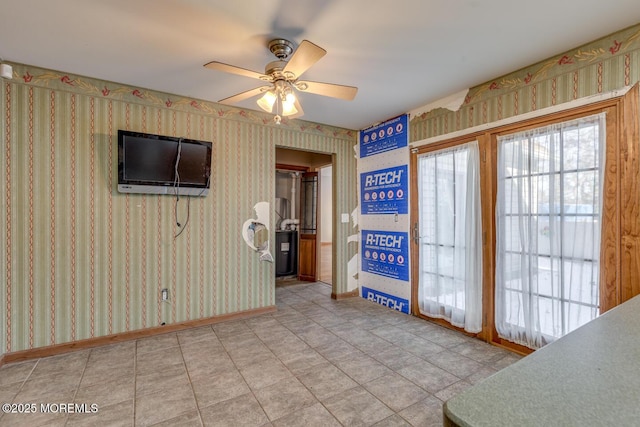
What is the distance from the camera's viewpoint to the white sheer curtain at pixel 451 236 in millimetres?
2998

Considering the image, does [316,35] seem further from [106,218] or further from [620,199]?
[106,218]

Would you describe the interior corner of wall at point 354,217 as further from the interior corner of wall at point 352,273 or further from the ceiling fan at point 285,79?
the ceiling fan at point 285,79

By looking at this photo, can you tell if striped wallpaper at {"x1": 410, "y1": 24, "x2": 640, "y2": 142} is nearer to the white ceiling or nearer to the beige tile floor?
the white ceiling

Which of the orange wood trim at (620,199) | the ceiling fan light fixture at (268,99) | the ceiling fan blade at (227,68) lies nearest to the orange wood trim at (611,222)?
the orange wood trim at (620,199)

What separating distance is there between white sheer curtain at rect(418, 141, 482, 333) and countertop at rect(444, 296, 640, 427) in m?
2.29

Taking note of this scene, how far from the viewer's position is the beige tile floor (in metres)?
1.88

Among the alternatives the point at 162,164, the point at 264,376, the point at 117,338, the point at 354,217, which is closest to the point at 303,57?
the point at 162,164

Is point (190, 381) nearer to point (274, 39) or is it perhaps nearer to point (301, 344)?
point (301, 344)

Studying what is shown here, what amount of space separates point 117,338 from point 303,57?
3119 millimetres

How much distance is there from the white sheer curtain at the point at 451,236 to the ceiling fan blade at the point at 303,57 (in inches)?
77.4

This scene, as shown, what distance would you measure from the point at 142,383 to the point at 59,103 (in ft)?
8.46

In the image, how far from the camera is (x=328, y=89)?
2312 mm

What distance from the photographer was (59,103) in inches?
108

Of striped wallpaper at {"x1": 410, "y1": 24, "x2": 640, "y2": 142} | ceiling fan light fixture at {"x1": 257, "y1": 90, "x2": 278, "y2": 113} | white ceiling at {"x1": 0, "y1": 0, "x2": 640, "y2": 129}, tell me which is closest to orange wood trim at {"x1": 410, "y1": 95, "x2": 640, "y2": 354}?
striped wallpaper at {"x1": 410, "y1": 24, "x2": 640, "y2": 142}
